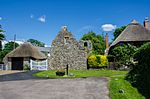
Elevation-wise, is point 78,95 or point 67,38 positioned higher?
point 67,38

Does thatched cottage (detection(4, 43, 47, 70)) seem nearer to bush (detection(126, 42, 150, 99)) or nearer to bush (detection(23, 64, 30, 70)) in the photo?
bush (detection(23, 64, 30, 70))

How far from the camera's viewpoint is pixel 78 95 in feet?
39.0

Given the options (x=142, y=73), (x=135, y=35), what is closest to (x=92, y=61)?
(x=135, y=35)

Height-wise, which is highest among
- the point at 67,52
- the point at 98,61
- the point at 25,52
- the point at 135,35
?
the point at 135,35

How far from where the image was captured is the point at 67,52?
124 feet

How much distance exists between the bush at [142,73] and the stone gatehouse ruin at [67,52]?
62.7 ft

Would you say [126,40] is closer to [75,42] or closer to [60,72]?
[75,42]

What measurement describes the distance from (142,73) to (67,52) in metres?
22.3

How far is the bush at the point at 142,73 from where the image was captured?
1444cm

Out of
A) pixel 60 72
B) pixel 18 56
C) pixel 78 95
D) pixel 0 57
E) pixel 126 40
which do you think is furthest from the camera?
pixel 0 57

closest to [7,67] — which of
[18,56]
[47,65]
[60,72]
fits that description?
[18,56]

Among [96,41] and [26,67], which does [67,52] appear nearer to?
[26,67]

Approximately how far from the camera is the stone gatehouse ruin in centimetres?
3700

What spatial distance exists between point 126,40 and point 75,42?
25.9 feet
